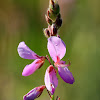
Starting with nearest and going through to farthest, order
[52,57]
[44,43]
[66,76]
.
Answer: [66,76]
[52,57]
[44,43]

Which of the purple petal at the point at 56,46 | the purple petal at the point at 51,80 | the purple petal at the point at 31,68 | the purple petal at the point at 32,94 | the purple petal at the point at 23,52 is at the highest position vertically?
the purple petal at the point at 23,52

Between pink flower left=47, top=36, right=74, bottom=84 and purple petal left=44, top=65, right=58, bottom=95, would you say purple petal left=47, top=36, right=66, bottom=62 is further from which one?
purple petal left=44, top=65, right=58, bottom=95

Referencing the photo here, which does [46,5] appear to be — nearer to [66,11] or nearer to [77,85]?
[66,11]

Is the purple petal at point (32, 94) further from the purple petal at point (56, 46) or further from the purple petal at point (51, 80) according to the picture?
the purple petal at point (56, 46)

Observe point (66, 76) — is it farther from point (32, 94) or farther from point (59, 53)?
point (32, 94)

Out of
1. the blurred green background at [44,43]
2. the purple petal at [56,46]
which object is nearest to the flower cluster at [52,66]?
the purple petal at [56,46]

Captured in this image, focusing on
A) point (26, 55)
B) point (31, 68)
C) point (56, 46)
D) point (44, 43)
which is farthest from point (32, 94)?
point (44, 43)
